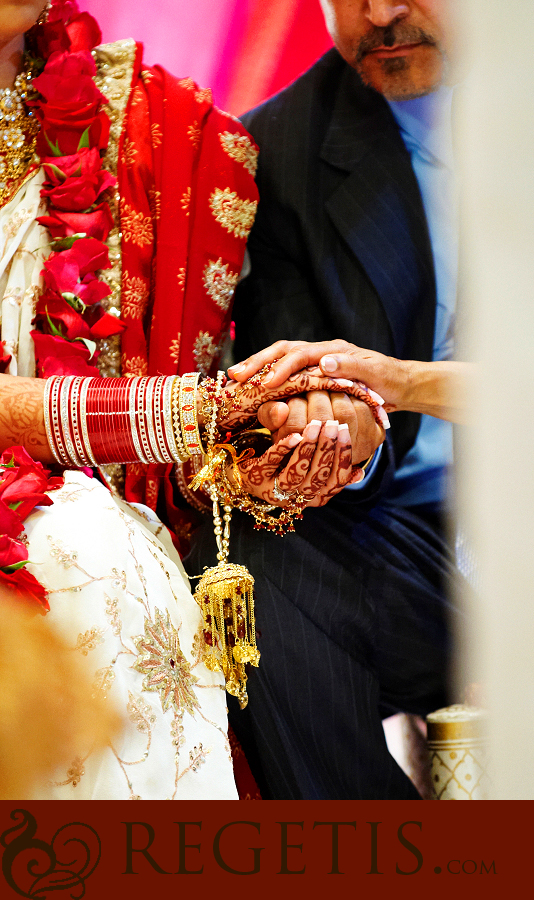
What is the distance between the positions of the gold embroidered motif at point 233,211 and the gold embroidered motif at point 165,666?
1.78 ft

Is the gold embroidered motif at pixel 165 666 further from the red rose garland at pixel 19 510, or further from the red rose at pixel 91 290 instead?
the red rose at pixel 91 290

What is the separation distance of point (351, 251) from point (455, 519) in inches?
16.0

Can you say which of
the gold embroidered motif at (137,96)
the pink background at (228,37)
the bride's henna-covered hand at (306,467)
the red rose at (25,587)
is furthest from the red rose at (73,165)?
the red rose at (25,587)

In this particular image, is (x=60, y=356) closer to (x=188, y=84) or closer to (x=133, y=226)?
(x=133, y=226)

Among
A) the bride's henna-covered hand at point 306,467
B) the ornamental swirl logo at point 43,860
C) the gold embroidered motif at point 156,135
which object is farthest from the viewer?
the gold embroidered motif at point 156,135

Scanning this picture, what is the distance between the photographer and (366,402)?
873 millimetres

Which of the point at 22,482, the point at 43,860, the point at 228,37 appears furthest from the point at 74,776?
the point at 228,37

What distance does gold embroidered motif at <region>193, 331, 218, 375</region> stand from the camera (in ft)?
3.38

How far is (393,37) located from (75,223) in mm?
489

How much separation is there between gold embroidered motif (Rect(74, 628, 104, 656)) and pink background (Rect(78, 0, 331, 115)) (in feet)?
2.56

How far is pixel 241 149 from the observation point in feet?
3.46

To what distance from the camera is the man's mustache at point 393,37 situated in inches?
38.1

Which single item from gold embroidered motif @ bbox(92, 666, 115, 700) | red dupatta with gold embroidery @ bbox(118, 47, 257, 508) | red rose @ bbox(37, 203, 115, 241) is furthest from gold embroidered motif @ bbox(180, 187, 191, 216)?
gold embroidered motif @ bbox(92, 666, 115, 700)

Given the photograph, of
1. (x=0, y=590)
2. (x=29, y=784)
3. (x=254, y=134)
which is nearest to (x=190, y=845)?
(x=29, y=784)
